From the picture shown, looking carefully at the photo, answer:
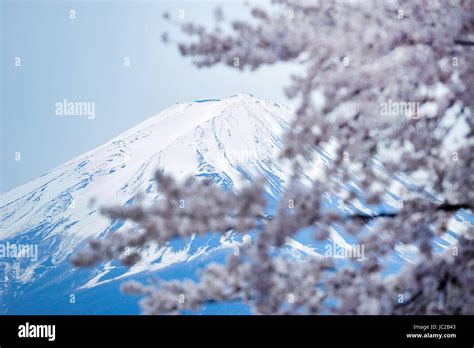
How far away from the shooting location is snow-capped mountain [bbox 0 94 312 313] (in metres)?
2.59

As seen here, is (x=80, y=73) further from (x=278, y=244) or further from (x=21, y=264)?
(x=278, y=244)

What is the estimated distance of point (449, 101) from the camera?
2008 mm

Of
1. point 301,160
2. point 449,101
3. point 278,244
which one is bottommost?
point 278,244

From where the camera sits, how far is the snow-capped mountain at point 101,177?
2590 millimetres

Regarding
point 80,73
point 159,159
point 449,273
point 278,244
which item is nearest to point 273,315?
point 278,244

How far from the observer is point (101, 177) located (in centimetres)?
267

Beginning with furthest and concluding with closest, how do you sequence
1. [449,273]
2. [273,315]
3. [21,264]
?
1. [21,264]
2. [273,315]
3. [449,273]

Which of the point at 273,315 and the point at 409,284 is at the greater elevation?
the point at 409,284

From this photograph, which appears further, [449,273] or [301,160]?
[449,273]
